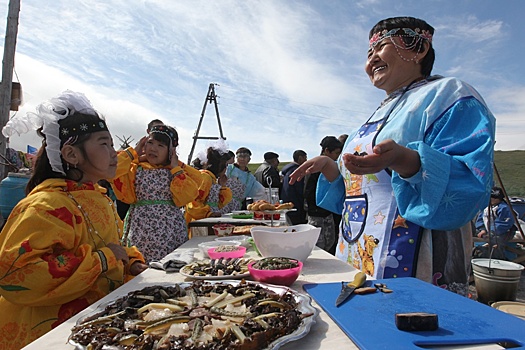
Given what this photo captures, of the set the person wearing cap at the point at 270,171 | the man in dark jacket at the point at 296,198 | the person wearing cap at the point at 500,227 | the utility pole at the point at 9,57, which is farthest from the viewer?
the person wearing cap at the point at 270,171

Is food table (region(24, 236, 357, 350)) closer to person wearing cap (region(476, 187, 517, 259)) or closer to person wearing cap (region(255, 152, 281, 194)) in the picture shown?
person wearing cap (region(476, 187, 517, 259))

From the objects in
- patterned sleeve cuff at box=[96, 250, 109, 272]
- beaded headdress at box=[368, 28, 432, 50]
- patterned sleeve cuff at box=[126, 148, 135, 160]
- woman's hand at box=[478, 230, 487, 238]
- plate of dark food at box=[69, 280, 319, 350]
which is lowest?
woman's hand at box=[478, 230, 487, 238]

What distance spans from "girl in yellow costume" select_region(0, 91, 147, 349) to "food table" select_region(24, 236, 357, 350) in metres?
0.23

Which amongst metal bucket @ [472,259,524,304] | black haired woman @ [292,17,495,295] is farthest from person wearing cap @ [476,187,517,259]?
black haired woman @ [292,17,495,295]

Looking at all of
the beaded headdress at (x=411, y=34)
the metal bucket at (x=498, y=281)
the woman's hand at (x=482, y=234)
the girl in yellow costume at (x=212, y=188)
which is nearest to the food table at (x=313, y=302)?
the beaded headdress at (x=411, y=34)

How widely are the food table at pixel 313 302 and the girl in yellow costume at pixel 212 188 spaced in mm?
2398

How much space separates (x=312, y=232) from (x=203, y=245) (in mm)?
698

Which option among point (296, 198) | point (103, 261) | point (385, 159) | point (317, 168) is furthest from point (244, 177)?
point (385, 159)

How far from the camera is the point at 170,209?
3.68 metres

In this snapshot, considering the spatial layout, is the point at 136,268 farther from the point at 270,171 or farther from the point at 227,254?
the point at 270,171

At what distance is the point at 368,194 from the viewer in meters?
1.82

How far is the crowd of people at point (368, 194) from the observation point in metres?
1.39

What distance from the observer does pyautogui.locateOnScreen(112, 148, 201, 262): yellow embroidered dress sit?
3539 mm

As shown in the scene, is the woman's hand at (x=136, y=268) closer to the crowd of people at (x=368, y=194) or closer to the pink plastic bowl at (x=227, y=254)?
the crowd of people at (x=368, y=194)
